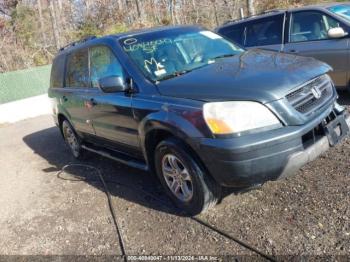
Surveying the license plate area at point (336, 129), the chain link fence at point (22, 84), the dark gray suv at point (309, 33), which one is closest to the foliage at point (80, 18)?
the chain link fence at point (22, 84)

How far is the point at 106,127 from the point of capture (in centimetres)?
489

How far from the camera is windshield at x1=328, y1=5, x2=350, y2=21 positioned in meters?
6.50

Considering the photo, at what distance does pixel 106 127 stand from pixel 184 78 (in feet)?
4.93

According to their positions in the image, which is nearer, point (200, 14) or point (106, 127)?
point (106, 127)

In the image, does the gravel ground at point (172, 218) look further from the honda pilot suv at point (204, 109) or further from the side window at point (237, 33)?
the side window at point (237, 33)

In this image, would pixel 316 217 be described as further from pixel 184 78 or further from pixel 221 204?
pixel 184 78

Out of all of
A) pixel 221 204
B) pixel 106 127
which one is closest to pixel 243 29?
pixel 106 127

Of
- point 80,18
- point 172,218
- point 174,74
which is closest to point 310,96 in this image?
point 174,74

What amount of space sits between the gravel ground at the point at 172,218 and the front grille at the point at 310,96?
3.00 ft

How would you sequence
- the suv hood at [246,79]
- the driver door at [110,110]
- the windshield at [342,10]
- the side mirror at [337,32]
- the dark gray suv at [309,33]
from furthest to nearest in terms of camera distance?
the windshield at [342,10] < the dark gray suv at [309,33] < the side mirror at [337,32] < the driver door at [110,110] < the suv hood at [246,79]

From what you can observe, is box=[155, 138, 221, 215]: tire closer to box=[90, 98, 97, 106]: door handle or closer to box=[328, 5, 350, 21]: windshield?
box=[90, 98, 97, 106]: door handle

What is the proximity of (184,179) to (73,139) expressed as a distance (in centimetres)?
334

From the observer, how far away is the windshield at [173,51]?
13.5ft

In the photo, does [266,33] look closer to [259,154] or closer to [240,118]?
[240,118]
